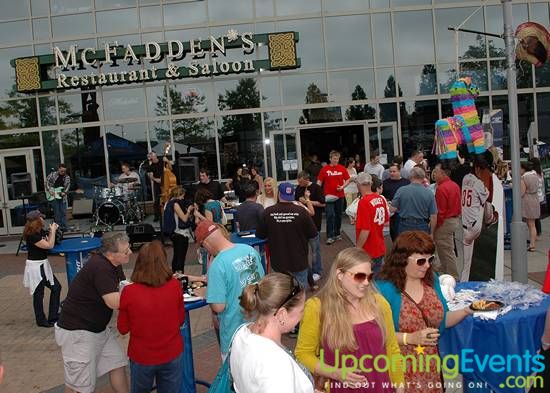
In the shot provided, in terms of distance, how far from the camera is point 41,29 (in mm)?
17688

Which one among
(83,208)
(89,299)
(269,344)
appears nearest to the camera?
(269,344)

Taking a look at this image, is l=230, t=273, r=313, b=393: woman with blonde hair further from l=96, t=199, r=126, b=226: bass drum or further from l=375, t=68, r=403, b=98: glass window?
l=375, t=68, r=403, b=98: glass window

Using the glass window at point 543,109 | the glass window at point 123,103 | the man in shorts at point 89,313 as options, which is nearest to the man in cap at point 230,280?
the man in shorts at point 89,313

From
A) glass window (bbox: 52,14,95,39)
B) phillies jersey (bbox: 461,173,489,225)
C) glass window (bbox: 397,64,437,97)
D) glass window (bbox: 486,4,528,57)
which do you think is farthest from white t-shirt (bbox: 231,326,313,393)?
glass window (bbox: 52,14,95,39)

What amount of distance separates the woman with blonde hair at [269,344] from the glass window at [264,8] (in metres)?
15.4

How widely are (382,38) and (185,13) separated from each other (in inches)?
233

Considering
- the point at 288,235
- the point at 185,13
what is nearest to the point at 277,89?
the point at 185,13

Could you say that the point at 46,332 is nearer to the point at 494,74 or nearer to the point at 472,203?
the point at 472,203

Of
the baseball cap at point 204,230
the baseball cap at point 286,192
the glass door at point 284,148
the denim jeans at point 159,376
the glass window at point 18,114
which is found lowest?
the denim jeans at point 159,376

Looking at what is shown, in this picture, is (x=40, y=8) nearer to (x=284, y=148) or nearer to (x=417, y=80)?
(x=284, y=148)

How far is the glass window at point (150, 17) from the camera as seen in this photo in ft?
57.4

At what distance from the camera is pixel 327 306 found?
330 cm

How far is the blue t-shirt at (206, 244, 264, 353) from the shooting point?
14.2 ft

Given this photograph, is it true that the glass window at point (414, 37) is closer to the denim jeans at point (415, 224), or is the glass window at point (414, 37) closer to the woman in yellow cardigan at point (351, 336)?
the denim jeans at point (415, 224)
